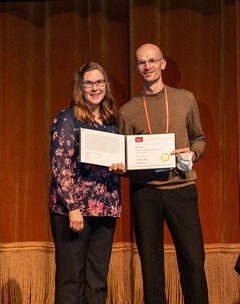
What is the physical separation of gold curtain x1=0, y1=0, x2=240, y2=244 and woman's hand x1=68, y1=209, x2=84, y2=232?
130 centimetres

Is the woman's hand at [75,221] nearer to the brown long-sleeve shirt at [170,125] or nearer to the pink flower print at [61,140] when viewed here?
the pink flower print at [61,140]

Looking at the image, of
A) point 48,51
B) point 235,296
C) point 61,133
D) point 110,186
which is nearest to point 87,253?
point 110,186

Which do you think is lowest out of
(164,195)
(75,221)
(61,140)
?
(75,221)

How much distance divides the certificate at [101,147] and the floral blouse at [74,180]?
5cm

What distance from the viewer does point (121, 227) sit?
3.87 metres

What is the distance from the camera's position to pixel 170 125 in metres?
2.87

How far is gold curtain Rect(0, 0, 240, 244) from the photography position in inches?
149

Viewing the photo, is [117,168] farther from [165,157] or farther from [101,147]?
[165,157]

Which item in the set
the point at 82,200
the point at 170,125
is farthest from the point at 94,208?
the point at 170,125

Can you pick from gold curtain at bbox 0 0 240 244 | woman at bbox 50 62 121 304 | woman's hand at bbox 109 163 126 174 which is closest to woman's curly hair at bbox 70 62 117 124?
woman at bbox 50 62 121 304

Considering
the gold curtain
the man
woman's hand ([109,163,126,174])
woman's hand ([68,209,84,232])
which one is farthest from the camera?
the gold curtain

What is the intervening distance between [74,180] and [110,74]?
1.40 meters

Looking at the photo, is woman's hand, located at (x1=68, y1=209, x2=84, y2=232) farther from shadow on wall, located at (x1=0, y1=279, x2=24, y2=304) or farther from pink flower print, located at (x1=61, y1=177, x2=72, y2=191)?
shadow on wall, located at (x1=0, y1=279, x2=24, y2=304)

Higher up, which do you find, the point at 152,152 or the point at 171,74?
the point at 171,74
